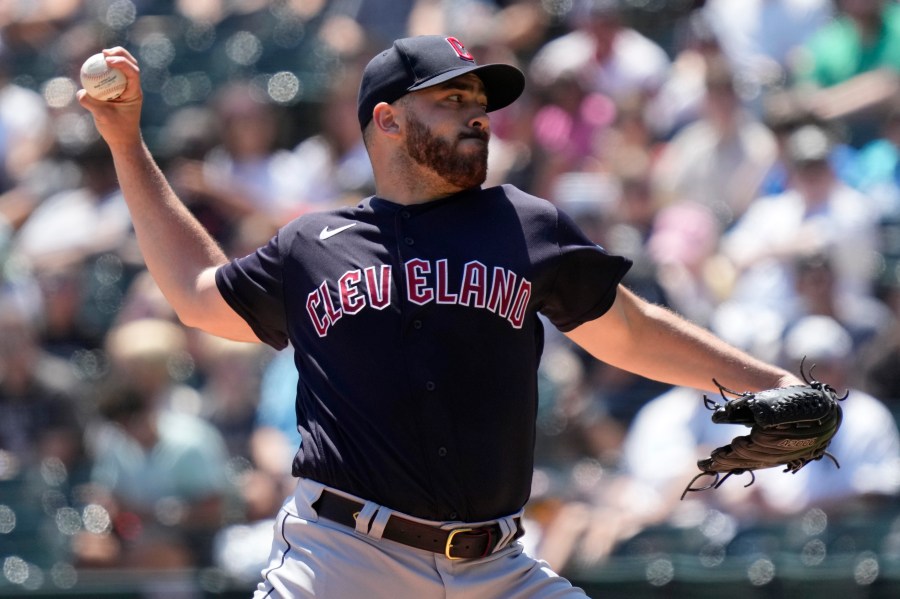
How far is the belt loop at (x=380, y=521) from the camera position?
322 centimetres

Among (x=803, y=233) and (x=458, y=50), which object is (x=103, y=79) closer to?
(x=458, y=50)

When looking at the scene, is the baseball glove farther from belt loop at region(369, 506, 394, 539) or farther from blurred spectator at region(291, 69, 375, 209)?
blurred spectator at region(291, 69, 375, 209)

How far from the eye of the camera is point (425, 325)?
130 inches

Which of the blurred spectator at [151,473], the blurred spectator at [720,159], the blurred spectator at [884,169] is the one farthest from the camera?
the blurred spectator at [720,159]

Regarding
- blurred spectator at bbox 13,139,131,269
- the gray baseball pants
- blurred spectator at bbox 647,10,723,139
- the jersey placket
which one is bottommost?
blurred spectator at bbox 13,139,131,269

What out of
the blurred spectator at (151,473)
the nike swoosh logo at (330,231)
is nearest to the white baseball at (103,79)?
the nike swoosh logo at (330,231)

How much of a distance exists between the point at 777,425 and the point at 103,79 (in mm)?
1839

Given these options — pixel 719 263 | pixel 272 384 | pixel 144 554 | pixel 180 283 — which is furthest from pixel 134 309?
pixel 180 283

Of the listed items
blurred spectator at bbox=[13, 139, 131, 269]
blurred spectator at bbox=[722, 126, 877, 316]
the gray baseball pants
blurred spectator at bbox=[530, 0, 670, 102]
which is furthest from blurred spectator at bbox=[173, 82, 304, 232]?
the gray baseball pants

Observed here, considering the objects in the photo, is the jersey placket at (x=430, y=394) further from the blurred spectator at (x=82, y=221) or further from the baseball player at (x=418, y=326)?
the blurred spectator at (x=82, y=221)

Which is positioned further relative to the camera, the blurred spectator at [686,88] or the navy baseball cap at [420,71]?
the blurred spectator at [686,88]

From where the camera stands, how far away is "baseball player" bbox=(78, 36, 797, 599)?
3242mm

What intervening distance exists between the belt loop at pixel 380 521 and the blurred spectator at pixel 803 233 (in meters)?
3.99

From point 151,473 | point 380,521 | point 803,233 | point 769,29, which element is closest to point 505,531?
point 380,521
